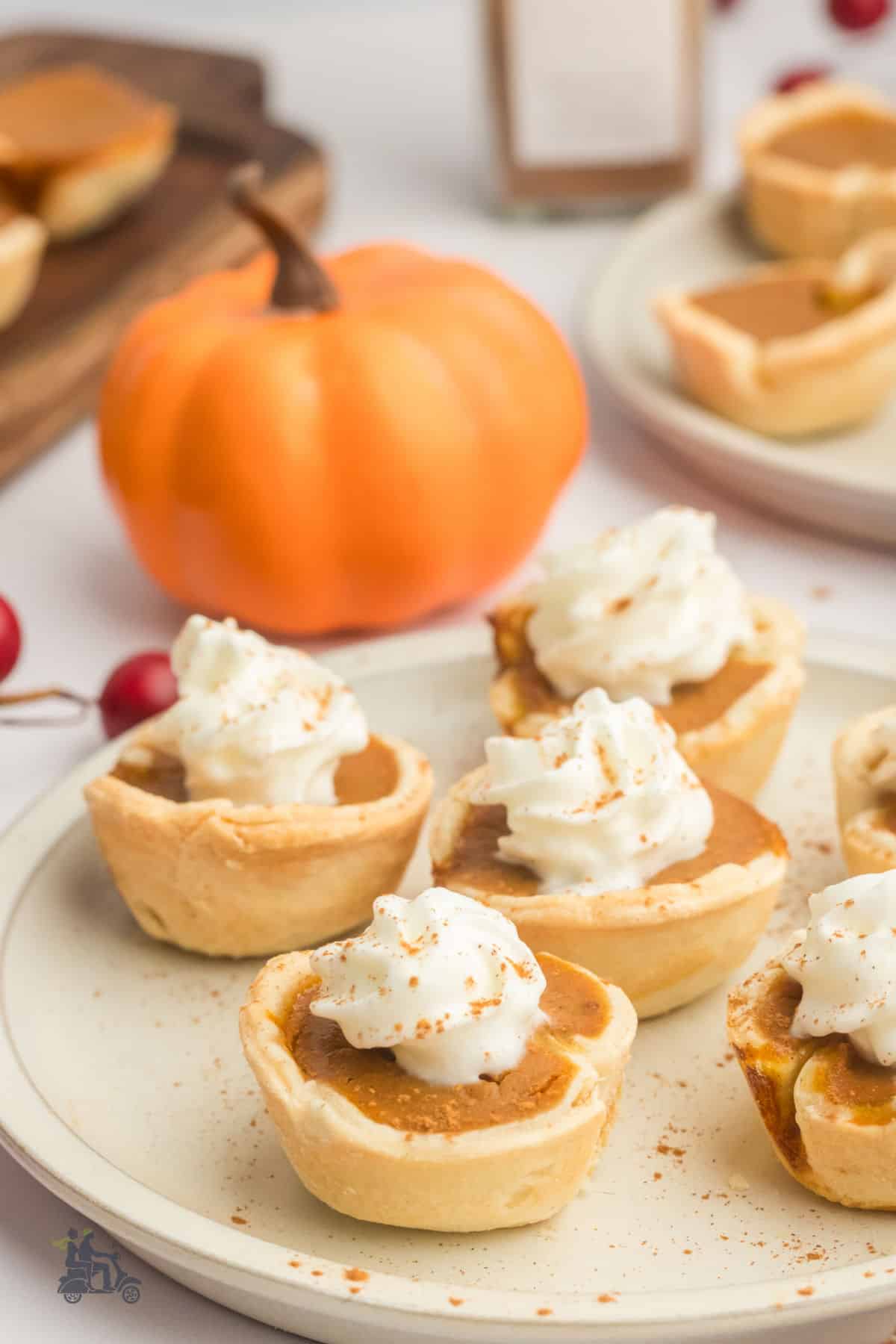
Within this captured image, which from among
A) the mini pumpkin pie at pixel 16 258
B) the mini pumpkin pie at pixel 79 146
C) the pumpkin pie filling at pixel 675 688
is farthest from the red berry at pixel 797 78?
the pumpkin pie filling at pixel 675 688

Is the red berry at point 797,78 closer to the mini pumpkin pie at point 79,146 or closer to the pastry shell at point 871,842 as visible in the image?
the mini pumpkin pie at point 79,146

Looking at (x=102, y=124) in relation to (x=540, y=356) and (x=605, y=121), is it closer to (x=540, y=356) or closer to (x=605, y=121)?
(x=605, y=121)

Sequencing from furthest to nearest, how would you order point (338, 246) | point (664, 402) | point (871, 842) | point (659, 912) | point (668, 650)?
point (338, 246) < point (664, 402) < point (668, 650) < point (871, 842) < point (659, 912)

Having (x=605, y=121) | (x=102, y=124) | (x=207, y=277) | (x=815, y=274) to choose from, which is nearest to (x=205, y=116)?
(x=102, y=124)

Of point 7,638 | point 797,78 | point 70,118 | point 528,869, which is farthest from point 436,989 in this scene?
point 797,78

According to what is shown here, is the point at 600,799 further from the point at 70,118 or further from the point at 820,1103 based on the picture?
the point at 70,118

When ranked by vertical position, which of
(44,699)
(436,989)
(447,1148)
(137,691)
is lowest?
(44,699)

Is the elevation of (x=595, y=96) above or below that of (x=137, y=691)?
above
